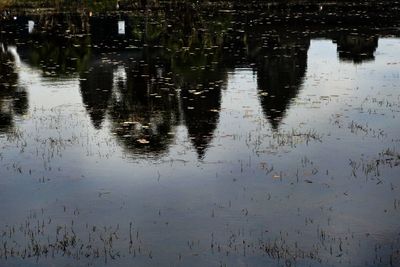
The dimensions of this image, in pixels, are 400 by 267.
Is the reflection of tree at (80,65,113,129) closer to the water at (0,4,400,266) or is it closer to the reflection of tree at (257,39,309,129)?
the water at (0,4,400,266)

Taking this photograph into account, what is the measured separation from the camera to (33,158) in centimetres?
1930

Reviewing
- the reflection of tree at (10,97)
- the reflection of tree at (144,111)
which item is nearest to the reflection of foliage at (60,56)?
the reflection of tree at (10,97)

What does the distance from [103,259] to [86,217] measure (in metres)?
2.40

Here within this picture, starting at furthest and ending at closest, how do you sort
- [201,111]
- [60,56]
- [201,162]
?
[60,56], [201,111], [201,162]

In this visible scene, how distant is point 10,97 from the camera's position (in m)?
29.4

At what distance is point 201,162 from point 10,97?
1474cm

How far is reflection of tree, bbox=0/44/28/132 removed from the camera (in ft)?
82.0

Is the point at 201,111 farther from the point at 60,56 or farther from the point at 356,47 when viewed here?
the point at 356,47

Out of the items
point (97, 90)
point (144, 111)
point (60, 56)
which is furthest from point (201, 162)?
point (60, 56)

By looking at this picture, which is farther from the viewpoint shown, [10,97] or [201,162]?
[10,97]

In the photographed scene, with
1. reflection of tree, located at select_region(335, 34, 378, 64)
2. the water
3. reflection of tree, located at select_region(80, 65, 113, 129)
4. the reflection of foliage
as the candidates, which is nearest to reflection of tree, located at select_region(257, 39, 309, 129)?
the water

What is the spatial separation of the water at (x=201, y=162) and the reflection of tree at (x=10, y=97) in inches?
5.7

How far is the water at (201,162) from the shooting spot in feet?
42.5

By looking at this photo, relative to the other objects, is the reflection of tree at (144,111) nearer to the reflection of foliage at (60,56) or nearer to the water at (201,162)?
the water at (201,162)
